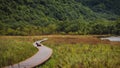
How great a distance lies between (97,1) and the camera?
167 meters

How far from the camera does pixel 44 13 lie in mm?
108938

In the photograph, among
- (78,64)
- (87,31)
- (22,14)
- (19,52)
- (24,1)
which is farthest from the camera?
(24,1)

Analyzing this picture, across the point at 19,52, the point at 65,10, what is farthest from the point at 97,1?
the point at 19,52

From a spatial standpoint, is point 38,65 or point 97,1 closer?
point 38,65

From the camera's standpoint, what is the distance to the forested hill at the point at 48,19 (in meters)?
66.2

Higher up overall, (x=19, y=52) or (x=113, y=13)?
(x=19, y=52)

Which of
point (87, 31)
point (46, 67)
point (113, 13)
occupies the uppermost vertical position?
point (46, 67)

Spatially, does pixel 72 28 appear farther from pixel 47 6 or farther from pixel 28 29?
pixel 47 6

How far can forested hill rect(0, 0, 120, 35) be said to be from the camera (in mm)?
66250

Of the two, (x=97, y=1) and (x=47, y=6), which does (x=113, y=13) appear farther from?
(x=47, y=6)

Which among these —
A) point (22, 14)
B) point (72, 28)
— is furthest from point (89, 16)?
point (72, 28)

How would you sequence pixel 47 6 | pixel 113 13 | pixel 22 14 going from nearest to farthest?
1. pixel 22 14
2. pixel 47 6
3. pixel 113 13

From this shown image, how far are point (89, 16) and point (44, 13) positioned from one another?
→ 31.5 m

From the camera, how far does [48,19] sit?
10344cm
